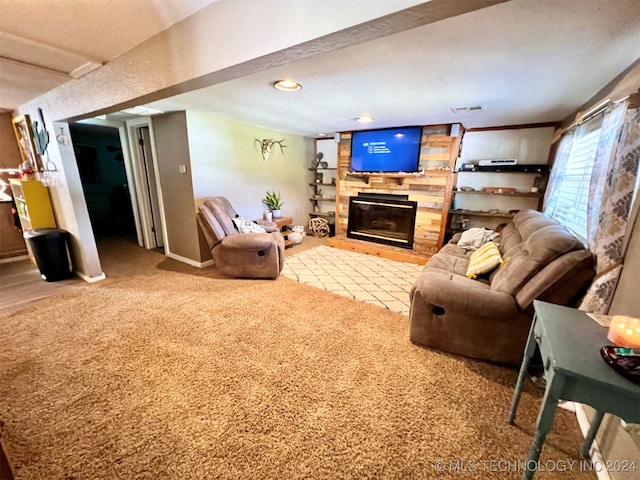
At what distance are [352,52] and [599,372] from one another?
1889 mm

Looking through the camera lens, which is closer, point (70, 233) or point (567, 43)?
point (567, 43)

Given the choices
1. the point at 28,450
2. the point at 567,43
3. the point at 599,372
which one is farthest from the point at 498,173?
the point at 28,450

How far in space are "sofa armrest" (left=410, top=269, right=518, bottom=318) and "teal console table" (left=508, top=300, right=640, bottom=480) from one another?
0.57 meters

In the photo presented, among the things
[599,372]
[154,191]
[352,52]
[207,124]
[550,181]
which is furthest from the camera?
[154,191]

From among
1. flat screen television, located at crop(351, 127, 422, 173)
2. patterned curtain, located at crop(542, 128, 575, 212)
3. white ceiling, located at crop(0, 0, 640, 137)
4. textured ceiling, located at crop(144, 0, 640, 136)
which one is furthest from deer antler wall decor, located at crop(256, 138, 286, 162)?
patterned curtain, located at crop(542, 128, 575, 212)

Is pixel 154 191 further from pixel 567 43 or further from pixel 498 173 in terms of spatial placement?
pixel 498 173

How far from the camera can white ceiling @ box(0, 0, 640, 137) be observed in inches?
46.1

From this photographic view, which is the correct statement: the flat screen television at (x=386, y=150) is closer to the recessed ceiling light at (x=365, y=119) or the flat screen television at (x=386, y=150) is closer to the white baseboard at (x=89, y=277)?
the recessed ceiling light at (x=365, y=119)

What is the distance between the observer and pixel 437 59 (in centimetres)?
160

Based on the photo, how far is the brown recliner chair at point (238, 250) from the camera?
2979 mm

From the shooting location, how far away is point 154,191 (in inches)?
157

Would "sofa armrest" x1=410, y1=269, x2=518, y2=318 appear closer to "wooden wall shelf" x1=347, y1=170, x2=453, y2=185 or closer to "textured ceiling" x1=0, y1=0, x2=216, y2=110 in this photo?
"textured ceiling" x1=0, y1=0, x2=216, y2=110

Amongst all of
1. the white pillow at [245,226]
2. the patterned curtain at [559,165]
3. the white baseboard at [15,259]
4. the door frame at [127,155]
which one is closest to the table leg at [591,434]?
the patterned curtain at [559,165]

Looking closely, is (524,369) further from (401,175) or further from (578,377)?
(401,175)
